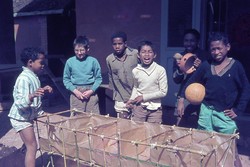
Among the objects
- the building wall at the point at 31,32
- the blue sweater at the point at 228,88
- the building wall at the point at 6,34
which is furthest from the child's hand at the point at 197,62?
the building wall at the point at 31,32

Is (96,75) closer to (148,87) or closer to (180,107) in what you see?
(148,87)

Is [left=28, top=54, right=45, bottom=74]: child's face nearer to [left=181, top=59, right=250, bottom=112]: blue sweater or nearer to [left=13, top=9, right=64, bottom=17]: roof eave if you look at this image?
[left=181, top=59, right=250, bottom=112]: blue sweater

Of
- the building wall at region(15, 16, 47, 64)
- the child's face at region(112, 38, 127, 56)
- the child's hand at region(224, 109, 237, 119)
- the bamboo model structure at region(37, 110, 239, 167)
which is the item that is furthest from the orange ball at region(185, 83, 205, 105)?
the building wall at region(15, 16, 47, 64)

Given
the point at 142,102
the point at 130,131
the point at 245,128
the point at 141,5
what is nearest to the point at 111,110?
the point at 141,5

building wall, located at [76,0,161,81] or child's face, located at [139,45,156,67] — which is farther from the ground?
building wall, located at [76,0,161,81]

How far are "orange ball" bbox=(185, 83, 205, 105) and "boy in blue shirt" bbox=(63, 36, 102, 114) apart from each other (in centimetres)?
135

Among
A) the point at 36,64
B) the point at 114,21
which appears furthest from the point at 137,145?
the point at 114,21

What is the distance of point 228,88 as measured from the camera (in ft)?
10.5

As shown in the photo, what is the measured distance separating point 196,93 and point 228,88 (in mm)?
302

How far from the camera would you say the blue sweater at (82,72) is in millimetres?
4254

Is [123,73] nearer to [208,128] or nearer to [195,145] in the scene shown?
[208,128]

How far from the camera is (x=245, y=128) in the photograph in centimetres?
538

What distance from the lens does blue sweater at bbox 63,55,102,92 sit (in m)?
4.25

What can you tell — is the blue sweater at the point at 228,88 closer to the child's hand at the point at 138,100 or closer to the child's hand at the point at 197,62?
the child's hand at the point at 197,62
